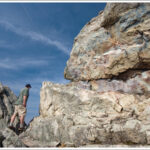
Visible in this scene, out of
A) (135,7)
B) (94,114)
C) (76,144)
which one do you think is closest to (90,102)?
(94,114)

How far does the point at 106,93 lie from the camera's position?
12008mm

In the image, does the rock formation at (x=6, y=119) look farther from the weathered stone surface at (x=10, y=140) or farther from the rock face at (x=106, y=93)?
the rock face at (x=106, y=93)

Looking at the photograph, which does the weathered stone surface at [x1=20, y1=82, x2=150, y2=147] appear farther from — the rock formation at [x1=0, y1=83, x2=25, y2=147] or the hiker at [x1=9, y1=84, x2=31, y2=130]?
the hiker at [x1=9, y1=84, x2=31, y2=130]

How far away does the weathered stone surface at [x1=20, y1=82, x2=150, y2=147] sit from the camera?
10062 mm

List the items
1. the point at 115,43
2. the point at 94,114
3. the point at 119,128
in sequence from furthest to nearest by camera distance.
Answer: the point at 115,43 → the point at 94,114 → the point at 119,128

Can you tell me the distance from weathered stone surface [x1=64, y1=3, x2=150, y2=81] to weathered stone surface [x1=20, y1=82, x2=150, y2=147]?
6.44ft

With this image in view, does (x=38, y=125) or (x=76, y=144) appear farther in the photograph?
(x=38, y=125)

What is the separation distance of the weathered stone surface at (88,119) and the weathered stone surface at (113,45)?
1.96 metres

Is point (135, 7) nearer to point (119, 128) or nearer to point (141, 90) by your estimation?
point (141, 90)

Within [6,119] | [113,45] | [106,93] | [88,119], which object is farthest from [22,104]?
[113,45]

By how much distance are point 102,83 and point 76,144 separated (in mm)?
5059

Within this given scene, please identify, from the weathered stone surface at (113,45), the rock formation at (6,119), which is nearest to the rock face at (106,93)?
the weathered stone surface at (113,45)

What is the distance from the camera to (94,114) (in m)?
11.3

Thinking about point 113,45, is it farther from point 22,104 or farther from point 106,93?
point 22,104
